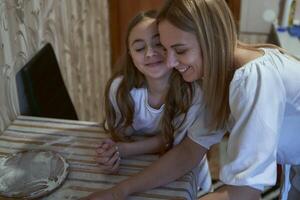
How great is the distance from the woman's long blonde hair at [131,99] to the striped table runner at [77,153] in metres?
0.06

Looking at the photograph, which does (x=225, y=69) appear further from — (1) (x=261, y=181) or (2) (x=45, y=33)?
(2) (x=45, y=33)

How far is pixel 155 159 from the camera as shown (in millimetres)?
1085

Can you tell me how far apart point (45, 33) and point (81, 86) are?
Answer: 0.55 metres

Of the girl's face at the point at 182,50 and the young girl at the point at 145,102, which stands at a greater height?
the girl's face at the point at 182,50

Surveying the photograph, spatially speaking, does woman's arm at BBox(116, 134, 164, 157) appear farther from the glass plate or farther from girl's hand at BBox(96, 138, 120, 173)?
the glass plate

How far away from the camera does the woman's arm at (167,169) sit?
0.94 meters

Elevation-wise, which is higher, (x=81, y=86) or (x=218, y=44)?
(x=218, y=44)

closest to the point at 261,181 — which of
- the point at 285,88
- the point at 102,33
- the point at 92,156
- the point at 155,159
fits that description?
the point at 285,88

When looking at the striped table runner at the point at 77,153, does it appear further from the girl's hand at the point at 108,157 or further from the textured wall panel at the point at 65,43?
the textured wall panel at the point at 65,43

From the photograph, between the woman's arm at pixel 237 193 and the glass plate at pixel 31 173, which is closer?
the woman's arm at pixel 237 193

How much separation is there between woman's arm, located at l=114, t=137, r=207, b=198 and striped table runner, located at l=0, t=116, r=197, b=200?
17 millimetres

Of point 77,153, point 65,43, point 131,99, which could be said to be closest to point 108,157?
point 77,153

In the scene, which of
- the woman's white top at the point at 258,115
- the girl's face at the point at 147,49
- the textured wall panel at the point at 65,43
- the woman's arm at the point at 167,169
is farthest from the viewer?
the textured wall panel at the point at 65,43

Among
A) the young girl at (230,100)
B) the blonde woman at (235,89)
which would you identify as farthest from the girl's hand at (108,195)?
the blonde woman at (235,89)
